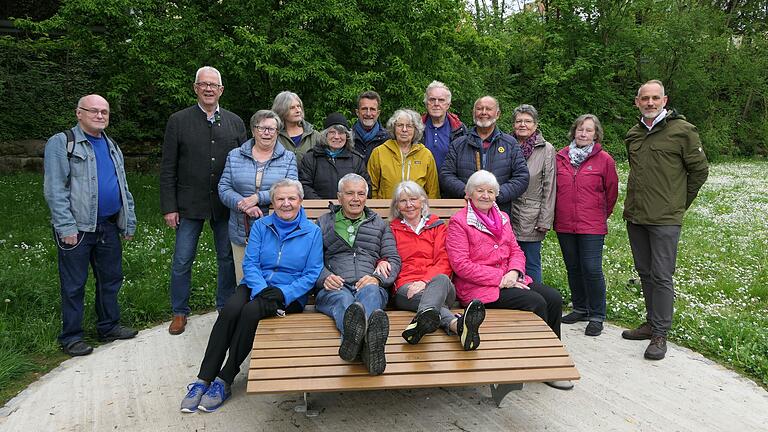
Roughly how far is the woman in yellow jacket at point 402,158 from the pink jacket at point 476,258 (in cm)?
85

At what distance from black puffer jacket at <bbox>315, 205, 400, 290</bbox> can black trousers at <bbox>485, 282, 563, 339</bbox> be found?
32.1 inches

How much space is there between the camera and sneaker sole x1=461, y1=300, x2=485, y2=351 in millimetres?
3430

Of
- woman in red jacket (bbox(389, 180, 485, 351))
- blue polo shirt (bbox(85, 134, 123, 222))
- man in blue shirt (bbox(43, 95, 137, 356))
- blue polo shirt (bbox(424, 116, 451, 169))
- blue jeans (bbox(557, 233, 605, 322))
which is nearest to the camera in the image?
woman in red jacket (bbox(389, 180, 485, 351))

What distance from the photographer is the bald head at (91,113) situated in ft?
15.5

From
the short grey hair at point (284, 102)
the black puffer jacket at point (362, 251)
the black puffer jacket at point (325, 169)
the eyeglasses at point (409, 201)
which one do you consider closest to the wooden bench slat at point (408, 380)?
the black puffer jacket at point (362, 251)

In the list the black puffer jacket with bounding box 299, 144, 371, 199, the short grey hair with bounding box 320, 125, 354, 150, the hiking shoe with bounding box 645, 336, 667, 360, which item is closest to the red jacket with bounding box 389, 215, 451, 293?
the black puffer jacket with bounding box 299, 144, 371, 199

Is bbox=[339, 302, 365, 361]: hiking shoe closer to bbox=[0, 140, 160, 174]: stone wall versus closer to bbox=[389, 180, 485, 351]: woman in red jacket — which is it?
bbox=[389, 180, 485, 351]: woman in red jacket

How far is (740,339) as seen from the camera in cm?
489

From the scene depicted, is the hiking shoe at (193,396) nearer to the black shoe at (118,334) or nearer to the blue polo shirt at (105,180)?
the black shoe at (118,334)

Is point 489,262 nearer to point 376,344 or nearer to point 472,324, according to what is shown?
point 472,324

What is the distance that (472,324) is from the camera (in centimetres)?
343

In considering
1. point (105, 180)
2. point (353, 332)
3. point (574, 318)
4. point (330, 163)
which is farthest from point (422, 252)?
point (105, 180)

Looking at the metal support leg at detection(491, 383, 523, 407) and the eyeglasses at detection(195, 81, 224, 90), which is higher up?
the eyeglasses at detection(195, 81, 224, 90)

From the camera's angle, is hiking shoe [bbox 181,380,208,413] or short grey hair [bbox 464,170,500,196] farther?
short grey hair [bbox 464,170,500,196]
